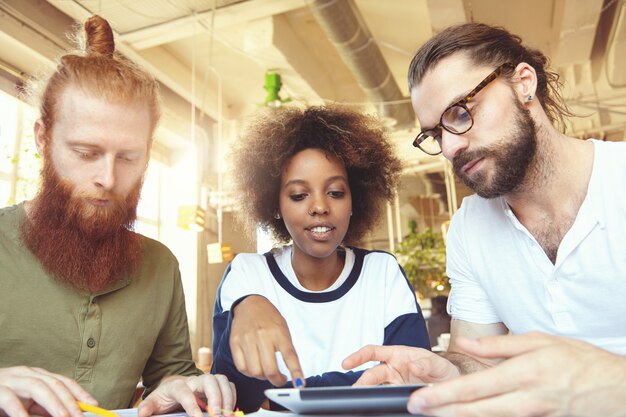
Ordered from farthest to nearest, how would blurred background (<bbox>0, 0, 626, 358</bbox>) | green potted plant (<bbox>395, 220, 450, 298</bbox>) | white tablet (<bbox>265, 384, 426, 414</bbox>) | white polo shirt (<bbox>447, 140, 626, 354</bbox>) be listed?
green potted plant (<bbox>395, 220, 450, 298</bbox>), blurred background (<bbox>0, 0, 626, 358</bbox>), white polo shirt (<bbox>447, 140, 626, 354</bbox>), white tablet (<bbox>265, 384, 426, 414</bbox>)

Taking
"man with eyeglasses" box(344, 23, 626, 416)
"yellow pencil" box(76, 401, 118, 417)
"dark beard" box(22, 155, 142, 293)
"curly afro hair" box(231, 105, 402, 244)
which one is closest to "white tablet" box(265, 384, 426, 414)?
"yellow pencil" box(76, 401, 118, 417)

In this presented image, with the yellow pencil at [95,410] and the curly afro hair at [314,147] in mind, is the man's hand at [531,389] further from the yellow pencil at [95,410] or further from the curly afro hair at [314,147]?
the curly afro hair at [314,147]

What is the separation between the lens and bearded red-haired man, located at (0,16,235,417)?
1268mm

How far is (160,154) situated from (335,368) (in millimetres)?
5840

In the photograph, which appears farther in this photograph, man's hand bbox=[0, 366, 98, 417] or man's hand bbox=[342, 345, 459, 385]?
man's hand bbox=[342, 345, 459, 385]

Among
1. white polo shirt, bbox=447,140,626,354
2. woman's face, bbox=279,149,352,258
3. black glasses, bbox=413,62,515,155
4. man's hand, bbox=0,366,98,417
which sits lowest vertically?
man's hand, bbox=0,366,98,417

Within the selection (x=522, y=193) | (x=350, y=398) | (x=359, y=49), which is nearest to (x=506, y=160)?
(x=522, y=193)

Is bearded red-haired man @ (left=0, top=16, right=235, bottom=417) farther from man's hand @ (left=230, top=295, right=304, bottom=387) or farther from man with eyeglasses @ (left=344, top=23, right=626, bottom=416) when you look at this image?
man with eyeglasses @ (left=344, top=23, right=626, bottom=416)

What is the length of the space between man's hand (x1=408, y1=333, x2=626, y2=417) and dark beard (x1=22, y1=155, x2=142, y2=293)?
98 cm

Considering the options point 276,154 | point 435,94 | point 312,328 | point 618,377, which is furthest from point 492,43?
point 618,377

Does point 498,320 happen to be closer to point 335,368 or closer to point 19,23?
point 335,368

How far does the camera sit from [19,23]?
398 cm

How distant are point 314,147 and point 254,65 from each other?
445 centimetres

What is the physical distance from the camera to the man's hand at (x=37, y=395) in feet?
2.74
